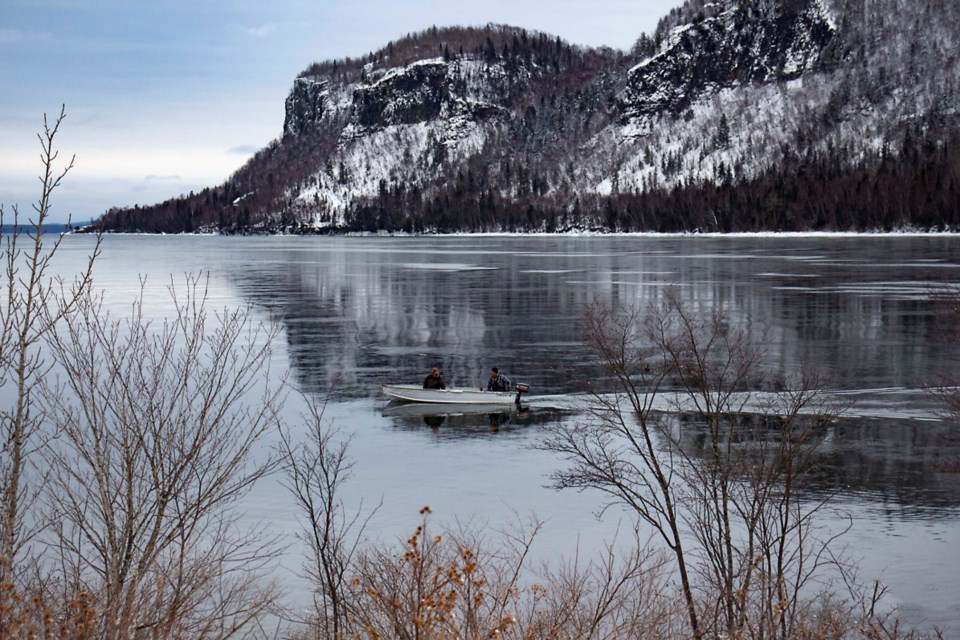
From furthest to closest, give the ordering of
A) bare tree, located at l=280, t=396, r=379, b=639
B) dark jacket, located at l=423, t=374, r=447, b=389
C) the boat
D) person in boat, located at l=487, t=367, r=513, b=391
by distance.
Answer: dark jacket, located at l=423, t=374, r=447, b=389
person in boat, located at l=487, t=367, r=513, b=391
the boat
bare tree, located at l=280, t=396, r=379, b=639

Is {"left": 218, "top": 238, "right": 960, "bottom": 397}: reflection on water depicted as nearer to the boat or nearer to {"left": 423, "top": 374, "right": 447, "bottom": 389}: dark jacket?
the boat

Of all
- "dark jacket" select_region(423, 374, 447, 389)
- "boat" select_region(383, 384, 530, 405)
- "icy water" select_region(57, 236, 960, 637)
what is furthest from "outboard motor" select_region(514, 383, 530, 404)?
"dark jacket" select_region(423, 374, 447, 389)

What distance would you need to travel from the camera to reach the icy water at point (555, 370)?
20.4 metres

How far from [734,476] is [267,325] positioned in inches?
1262

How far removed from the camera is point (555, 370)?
122ft

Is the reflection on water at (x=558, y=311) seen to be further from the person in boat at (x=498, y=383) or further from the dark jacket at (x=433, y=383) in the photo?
the dark jacket at (x=433, y=383)

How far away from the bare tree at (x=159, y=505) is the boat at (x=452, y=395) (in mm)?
4219

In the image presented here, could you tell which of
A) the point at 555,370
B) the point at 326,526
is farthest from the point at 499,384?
the point at 326,526

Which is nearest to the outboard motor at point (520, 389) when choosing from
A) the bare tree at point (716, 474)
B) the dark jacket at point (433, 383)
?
the dark jacket at point (433, 383)

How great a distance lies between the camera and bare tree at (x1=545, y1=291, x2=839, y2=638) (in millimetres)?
15492

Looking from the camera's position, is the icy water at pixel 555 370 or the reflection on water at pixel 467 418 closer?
the icy water at pixel 555 370

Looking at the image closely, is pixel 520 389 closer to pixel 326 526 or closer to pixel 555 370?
pixel 555 370

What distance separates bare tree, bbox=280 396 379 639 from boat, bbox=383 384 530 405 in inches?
162

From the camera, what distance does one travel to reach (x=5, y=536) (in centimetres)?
1134
